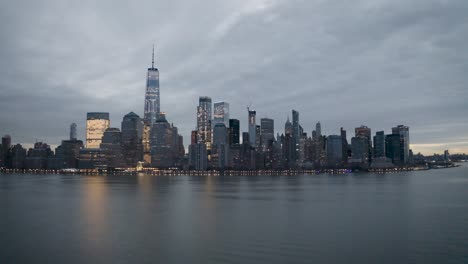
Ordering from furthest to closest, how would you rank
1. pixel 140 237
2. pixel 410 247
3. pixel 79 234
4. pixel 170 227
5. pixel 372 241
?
1. pixel 170 227
2. pixel 79 234
3. pixel 140 237
4. pixel 372 241
5. pixel 410 247

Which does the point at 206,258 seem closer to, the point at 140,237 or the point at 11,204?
the point at 140,237

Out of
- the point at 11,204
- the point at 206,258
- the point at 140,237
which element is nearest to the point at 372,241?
the point at 206,258

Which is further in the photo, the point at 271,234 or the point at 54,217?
the point at 54,217

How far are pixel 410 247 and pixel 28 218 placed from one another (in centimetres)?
5333

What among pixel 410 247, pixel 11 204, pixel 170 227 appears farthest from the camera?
pixel 11 204

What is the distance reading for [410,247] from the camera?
127 feet

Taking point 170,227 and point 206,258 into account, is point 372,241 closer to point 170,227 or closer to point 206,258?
point 206,258

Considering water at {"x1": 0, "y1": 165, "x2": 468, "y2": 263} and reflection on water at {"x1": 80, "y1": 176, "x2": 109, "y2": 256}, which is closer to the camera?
water at {"x1": 0, "y1": 165, "x2": 468, "y2": 263}

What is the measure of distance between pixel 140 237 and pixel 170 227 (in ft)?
24.9

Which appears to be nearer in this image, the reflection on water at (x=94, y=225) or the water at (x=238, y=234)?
the water at (x=238, y=234)

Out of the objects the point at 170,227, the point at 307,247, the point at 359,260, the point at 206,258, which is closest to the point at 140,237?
the point at 170,227

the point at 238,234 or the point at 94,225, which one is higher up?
the point at 238,234

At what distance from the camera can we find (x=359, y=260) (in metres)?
33.9

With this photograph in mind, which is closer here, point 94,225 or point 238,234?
point 238,234
